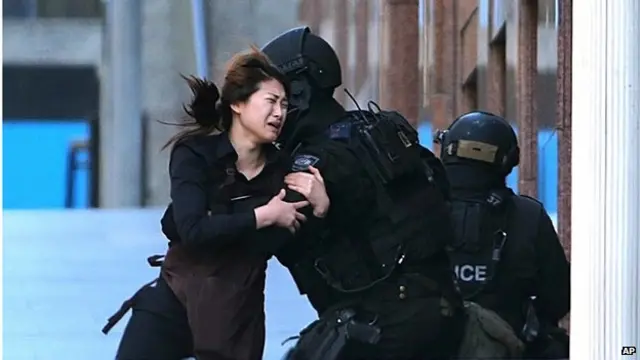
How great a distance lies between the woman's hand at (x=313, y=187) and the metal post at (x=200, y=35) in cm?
58

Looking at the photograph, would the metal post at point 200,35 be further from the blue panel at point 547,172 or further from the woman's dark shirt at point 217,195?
the blue panel at point 547,172

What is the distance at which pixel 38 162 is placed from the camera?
571 cm

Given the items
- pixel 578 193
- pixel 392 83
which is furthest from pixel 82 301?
pixel 578 193

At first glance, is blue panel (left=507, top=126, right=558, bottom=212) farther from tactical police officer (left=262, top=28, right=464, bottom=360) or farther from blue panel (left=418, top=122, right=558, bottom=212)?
tactical police officer (left=262, top=28, right=464, bottom=360)

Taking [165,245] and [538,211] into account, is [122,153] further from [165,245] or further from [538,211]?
[538,211]

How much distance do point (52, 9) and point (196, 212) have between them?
0.94 metres

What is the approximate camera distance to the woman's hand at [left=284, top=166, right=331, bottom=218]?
5.39m

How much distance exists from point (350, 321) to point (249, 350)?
341mm

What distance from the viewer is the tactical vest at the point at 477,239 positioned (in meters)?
5.79

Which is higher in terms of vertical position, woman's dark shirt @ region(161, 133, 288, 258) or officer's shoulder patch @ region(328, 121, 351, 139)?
officer's shoulder patch @ region(328, 121, 351, 139)

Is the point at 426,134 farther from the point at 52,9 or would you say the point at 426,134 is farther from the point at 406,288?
the point at 52,9

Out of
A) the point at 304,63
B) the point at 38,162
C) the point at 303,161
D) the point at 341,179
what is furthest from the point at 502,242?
the point at 38,162

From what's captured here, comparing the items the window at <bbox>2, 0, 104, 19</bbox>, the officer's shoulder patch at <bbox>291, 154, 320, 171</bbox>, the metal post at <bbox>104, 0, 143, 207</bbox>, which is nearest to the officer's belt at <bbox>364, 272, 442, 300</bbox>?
the officer's shoulder patch at <bbox>291, 154, 320, 171</bbox>

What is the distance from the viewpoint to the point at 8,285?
18.8 feet
